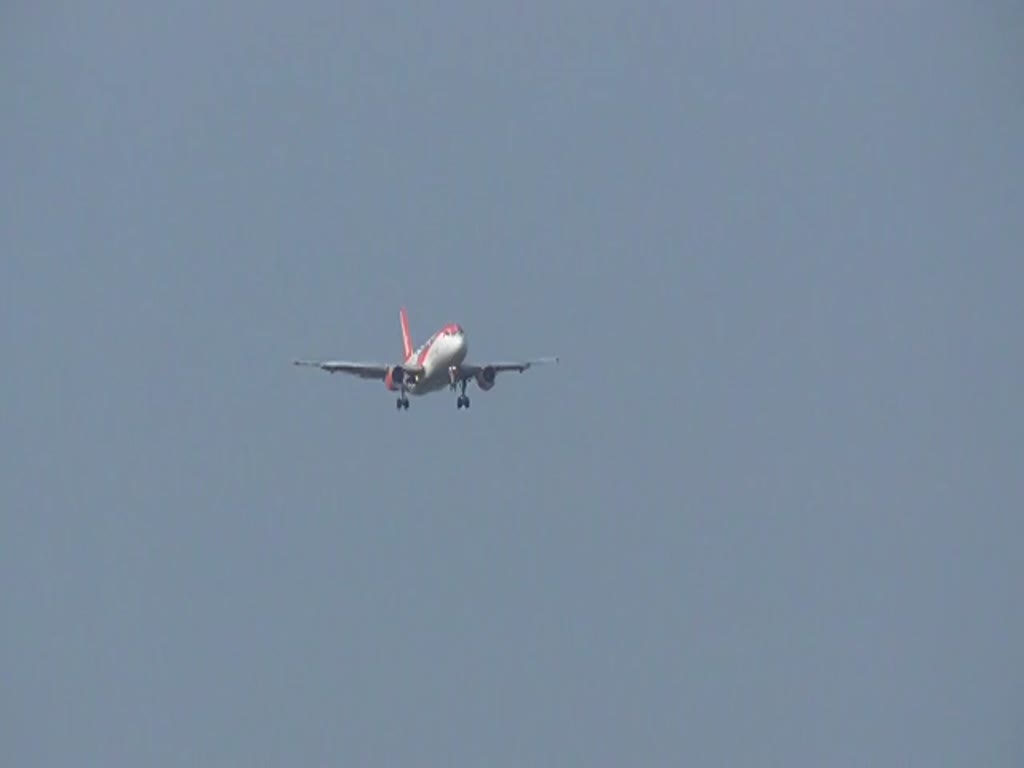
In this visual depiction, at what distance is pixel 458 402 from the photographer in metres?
151

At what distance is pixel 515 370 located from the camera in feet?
518

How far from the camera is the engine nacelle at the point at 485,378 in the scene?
154 meters

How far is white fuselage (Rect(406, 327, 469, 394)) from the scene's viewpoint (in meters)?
149

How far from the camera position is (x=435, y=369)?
150m

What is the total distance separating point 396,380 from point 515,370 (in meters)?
8.45

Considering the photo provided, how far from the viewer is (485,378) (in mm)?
154125

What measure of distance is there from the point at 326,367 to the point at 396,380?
220 inches

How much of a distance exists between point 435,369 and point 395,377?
3.34 metres

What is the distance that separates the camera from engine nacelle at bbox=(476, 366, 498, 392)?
505ft

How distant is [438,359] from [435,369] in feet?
2.79

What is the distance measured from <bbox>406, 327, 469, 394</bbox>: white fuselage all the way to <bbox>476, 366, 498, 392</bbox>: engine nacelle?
2.23 metres

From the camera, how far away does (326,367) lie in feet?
513

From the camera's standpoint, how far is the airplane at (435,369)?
490 feet

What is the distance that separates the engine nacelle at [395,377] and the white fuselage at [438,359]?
0.58 meters
